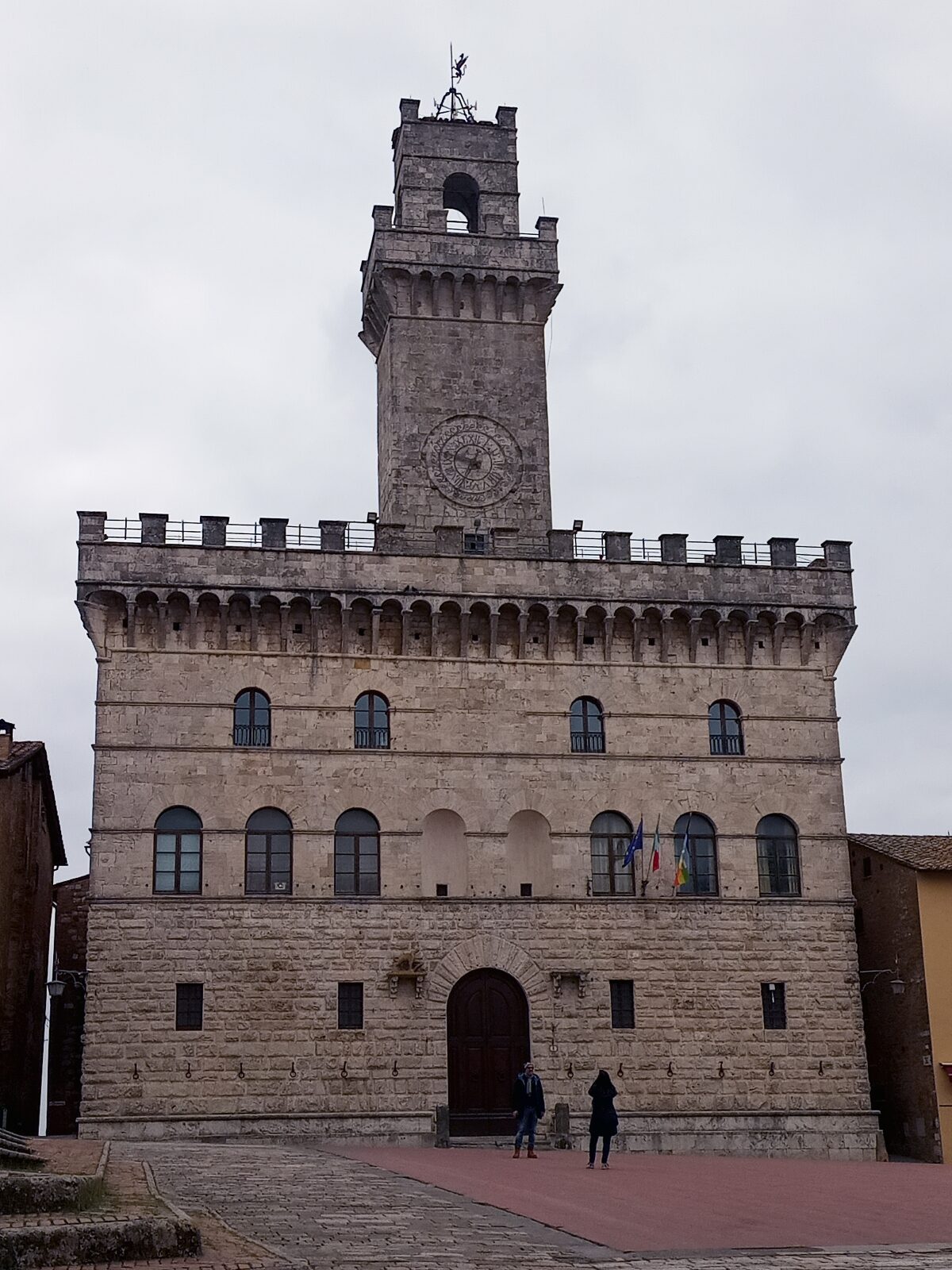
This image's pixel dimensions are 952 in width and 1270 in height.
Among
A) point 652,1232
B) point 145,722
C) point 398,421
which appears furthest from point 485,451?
point 652,1232

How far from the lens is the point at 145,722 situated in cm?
3281

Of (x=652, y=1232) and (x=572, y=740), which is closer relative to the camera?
(x=652, y=1232)

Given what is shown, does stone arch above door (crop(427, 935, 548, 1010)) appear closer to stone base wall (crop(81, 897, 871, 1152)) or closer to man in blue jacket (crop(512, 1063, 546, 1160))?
stone base wall (crop(81, 897, 871, 1152))

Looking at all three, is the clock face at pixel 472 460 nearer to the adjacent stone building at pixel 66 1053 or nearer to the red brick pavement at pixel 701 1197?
the adjacent stone building at pixel 66 1053

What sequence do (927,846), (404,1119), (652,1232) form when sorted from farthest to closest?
(927,846), (404,1119), (652,1232)

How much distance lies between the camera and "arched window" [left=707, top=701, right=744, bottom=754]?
35.2 metres

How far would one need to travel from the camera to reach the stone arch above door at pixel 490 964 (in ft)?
106

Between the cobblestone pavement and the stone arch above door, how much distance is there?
11.1 meters

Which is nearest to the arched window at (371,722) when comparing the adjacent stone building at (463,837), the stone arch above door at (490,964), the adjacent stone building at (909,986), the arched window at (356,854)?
the adjacent stone building at (463,837)

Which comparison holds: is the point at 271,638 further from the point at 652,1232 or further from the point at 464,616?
the point at 652,1232

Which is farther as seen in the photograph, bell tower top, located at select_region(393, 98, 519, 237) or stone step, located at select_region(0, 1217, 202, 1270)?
bell tower top, located at select_region(393, 98, 519, 237)

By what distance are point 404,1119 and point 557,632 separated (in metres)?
11.7

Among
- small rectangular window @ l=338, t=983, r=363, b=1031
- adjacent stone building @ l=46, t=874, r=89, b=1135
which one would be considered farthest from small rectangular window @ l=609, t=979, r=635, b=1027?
adjacent stone building @ l=46, t=874, r=89, b=1135

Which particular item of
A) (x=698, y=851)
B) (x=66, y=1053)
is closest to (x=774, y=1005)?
(x=698, y=851)
